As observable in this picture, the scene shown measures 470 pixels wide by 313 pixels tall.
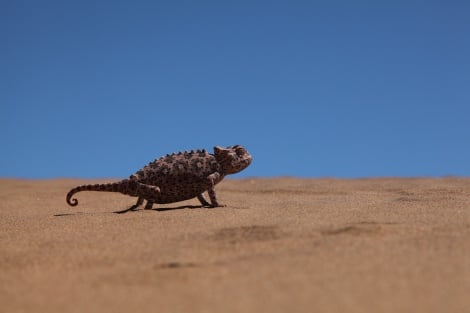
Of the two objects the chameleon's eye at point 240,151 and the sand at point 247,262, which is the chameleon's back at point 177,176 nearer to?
the chameleon's eye at point 240,151

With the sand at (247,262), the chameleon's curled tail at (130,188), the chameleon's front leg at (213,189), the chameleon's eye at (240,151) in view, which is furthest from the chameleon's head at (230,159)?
the sand at (247,262)

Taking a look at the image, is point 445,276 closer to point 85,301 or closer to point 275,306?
point 275,306

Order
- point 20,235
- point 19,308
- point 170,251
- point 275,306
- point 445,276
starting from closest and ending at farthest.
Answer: point 275,306
point 19,308
point 445,276
point 170,251
point 20,235

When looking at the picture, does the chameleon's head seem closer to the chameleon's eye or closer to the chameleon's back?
the chameleon's eye

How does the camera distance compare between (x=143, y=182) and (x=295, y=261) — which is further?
(x=143, y=182)

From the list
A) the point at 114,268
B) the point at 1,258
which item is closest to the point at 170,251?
the point at 114,268

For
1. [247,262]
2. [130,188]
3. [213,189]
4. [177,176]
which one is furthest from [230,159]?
[247,262]
